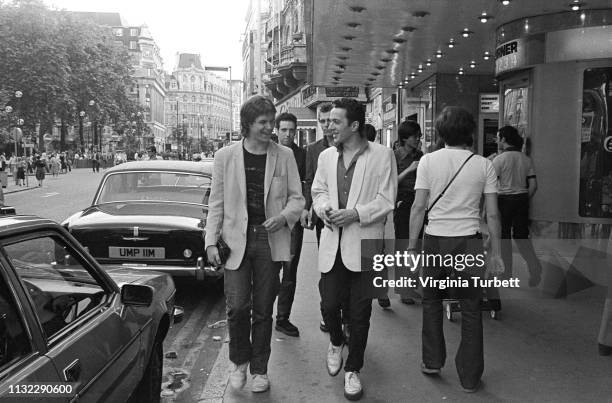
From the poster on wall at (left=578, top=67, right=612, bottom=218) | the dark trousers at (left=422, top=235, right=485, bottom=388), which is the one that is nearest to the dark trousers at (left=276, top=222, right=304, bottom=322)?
the dark trousers at (left=422, top=235, right=485, bottom=388)

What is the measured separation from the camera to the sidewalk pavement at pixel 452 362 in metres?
4.02

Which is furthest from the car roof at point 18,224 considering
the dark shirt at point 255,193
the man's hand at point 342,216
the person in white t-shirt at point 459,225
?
the person in white t-shirt at point 459,225

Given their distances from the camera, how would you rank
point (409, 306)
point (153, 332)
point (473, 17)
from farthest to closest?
point (473, 17)
point (409, 306)
point (153, 332)

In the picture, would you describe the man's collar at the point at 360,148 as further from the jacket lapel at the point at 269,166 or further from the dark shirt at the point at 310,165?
the dark shirt at the point at 310,165

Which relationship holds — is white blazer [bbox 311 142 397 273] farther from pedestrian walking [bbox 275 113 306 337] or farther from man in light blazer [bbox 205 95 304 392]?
pedestrian walking [bbox 275 113 306 337]

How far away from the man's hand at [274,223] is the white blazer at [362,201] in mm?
239

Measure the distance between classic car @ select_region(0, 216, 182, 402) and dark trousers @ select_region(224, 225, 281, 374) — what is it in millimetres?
443

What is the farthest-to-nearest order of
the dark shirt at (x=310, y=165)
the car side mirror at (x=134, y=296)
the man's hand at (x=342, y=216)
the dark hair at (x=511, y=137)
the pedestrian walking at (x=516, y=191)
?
the dark hair at (x=511, y=137)
the pedestrian walking at (x=516, y=191)
the dark shirt at (x=310, y=165)
the man's hand at (x=342, y=216)
the car side mirror at (x=134, y=296)

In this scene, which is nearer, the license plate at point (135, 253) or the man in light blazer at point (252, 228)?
the man in light blazer at point (252, 228)

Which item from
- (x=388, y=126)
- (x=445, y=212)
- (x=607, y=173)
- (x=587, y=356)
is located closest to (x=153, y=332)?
(x=445, y=212)

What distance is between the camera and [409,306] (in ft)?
20.8

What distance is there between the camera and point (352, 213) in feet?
12.6

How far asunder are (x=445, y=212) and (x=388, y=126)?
2648 centimetres

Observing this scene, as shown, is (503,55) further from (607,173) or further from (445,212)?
(445,212)
